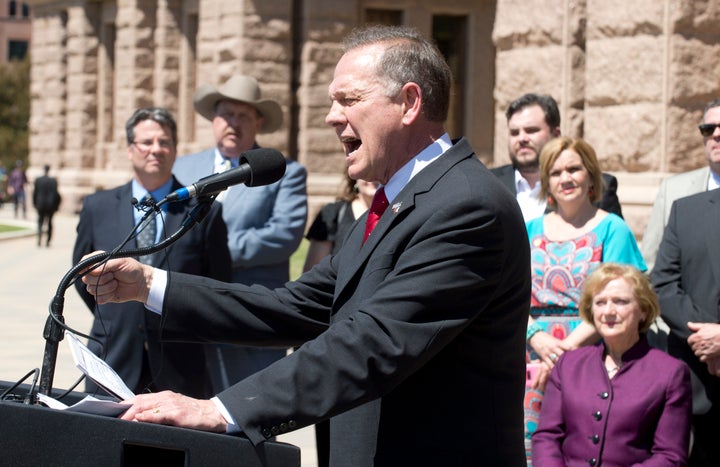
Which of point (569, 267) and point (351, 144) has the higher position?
point (351, 144)

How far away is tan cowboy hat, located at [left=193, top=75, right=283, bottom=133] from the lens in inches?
301

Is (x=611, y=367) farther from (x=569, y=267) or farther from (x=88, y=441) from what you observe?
(x=88, y=441)

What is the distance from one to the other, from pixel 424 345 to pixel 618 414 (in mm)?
2722

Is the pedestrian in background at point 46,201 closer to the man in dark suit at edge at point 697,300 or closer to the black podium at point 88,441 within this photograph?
the man in dark suit at edge at point 697,300

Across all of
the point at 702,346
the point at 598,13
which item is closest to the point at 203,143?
the point at 598,13

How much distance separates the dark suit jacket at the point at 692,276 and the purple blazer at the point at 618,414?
442mm

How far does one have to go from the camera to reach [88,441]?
9.00 ft

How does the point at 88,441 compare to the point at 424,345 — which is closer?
the point at 88,441

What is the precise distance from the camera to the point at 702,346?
598 centimetres

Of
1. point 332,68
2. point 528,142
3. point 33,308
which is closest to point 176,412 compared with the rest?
point 528,142

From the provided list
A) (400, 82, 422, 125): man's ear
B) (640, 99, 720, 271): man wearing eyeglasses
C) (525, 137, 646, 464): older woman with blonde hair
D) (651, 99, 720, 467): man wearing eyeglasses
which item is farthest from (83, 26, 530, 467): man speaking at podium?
(640, 99, 720, 271): man wearing eyeglasses

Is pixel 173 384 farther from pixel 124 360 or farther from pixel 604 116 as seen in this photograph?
pixel 604 116

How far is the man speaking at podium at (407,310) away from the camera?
9.93 ft

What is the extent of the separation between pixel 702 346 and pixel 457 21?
14.1 metres
